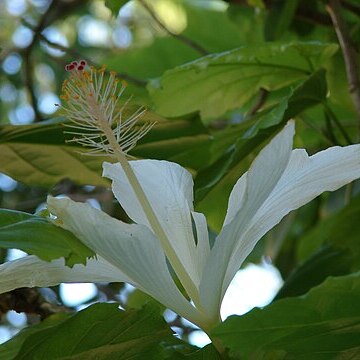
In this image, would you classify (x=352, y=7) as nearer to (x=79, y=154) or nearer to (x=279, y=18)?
(x=279, y=18)

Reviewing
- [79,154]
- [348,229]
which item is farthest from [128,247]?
[348,229]

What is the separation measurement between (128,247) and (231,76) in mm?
460

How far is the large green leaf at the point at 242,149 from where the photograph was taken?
88 centimetres

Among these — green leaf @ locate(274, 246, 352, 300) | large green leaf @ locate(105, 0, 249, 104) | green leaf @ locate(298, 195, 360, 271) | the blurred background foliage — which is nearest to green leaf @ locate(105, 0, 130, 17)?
the blurred background foliage

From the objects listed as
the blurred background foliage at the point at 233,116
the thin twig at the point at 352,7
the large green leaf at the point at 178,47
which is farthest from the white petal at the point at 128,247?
the large green leaf at the point at 178,47

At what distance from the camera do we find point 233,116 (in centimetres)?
158

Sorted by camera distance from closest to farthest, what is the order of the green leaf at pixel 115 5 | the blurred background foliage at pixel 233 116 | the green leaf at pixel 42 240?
the green leaf at pixel 42 240 → the green leaf at pixel 115 5 → the blurred background foliage at pixel 233 116

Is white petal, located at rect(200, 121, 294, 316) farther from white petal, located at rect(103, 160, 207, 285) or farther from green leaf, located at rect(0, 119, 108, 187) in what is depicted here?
green leaf, located at rect(0, 119, 108, 187)

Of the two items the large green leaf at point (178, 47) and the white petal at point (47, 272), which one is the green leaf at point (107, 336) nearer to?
the white petal at point (47, 272)

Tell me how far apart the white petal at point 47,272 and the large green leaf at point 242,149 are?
0.20m

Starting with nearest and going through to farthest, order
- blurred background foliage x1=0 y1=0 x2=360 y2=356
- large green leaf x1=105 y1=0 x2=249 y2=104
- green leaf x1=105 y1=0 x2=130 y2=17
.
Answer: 1. green leaf x1=105 y1=0 x2=130 y2=17
2. blurred background foliage x1=0 y1=0 x2=360 y2=356
3. large green leaf x1=105 y1=0 x2=249 y2=104

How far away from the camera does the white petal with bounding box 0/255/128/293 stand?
2.14 ft

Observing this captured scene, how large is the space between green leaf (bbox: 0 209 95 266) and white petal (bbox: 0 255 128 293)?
28 millimetres

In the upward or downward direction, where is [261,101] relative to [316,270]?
upward
